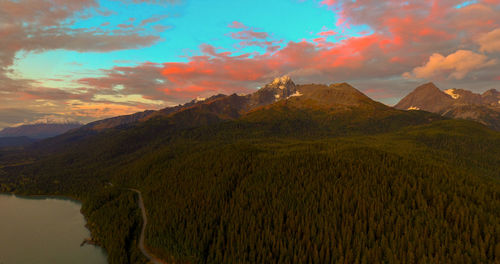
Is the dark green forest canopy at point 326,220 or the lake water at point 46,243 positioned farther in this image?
the lake water at point 46,243

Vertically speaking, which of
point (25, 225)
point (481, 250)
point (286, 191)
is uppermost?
point (286, 191)

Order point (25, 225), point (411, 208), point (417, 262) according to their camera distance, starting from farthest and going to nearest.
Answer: point (25, 225) < point (411, 208) < point (417, 262)

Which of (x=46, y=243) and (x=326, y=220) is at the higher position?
(x=326, y=220)

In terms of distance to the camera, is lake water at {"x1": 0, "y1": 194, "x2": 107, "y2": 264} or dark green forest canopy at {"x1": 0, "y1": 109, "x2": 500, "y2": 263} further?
lake water at {"x1": 0, "y1": 194, "x2": 107, "y2": 264}

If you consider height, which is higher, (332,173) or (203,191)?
(332,173)

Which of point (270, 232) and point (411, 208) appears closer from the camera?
point (270, 232)

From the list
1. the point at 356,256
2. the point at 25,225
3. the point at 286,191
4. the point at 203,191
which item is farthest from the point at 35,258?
the point at 356,256

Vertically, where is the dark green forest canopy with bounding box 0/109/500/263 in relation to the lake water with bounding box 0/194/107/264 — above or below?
above

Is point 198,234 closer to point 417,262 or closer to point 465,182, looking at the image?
point 417,262

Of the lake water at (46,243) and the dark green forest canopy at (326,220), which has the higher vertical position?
the dark green forest canopy at (326,220)

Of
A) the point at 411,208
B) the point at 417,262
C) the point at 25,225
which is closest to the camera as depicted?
the point at 417,262

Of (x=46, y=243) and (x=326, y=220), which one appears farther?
(x=46, y=243)
